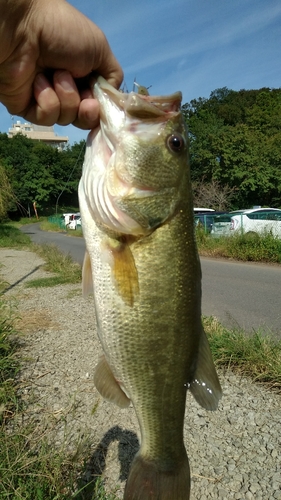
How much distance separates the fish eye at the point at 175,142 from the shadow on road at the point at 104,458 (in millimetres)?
2571

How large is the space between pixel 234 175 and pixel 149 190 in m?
41.7

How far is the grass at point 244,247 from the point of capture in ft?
45.8

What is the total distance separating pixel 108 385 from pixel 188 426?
8.13 ft

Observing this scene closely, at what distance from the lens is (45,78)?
1901 millimetres

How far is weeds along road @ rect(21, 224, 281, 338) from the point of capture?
6961mm

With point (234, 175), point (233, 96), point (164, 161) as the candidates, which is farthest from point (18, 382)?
point (233, 96)

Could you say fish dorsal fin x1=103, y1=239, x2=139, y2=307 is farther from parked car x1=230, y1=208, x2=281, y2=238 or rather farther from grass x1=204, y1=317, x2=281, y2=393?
parked car x1=230, y1=208, x2=281, y2=238

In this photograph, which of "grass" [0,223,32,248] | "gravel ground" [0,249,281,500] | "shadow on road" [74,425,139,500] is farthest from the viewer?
"grass" [0,223,32,248]

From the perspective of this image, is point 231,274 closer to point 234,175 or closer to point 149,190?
point 149,190

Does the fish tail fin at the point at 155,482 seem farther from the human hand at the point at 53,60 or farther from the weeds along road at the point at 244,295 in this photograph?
the weeds along road at the point at 244,295

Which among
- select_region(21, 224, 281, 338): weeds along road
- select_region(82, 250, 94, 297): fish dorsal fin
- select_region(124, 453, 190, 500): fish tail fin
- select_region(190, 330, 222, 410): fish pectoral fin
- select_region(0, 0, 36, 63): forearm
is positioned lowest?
select_region(21, 224, 281, 338): weeds along road

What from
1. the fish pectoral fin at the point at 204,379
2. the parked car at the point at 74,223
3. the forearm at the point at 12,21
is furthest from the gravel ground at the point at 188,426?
the parked car at the point at 74,223

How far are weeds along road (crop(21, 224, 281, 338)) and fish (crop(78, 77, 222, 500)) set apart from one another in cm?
400

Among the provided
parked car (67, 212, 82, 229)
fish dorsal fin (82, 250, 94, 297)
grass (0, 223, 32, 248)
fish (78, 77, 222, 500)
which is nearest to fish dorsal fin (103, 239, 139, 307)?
fish (78, 77, 222, 500)
